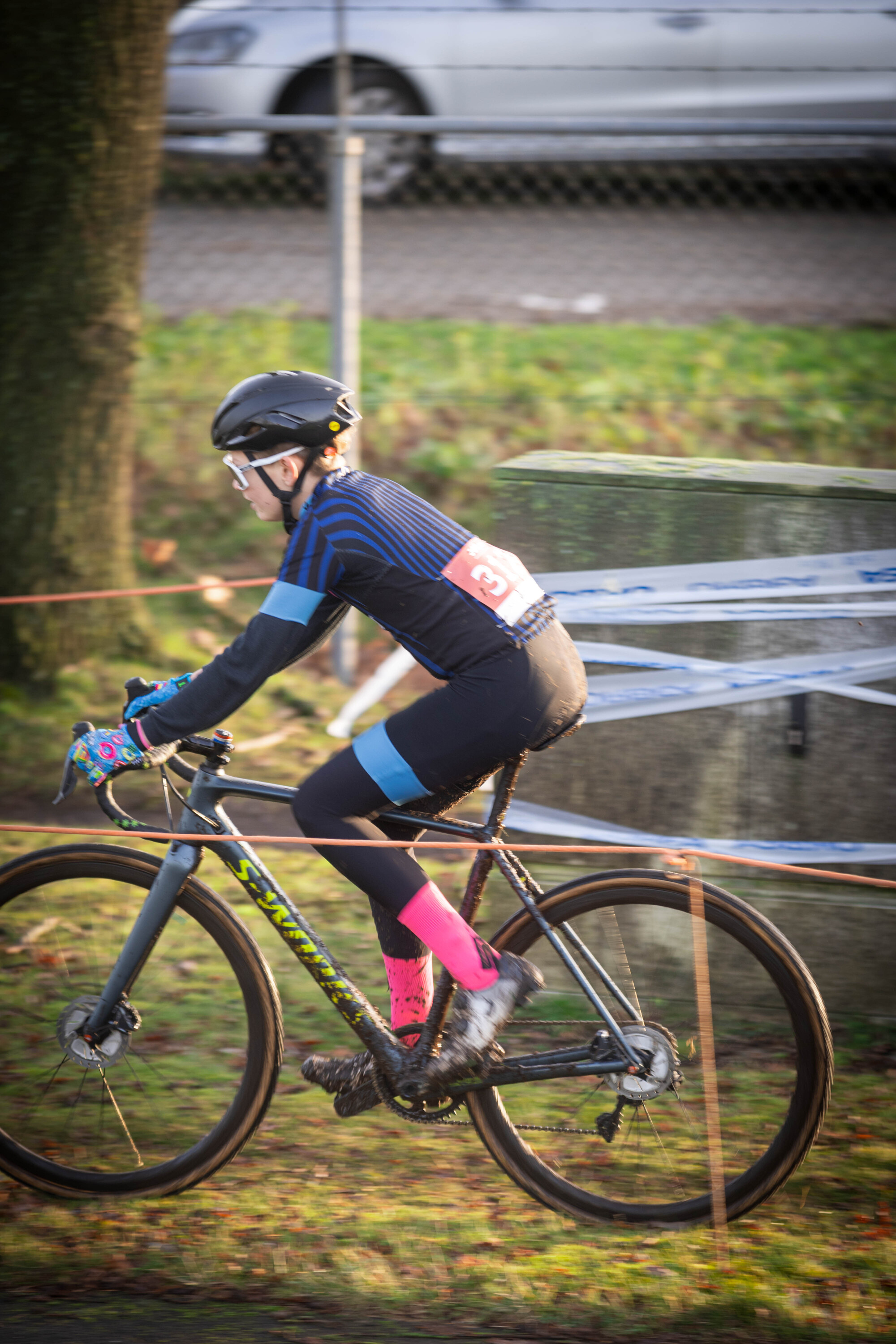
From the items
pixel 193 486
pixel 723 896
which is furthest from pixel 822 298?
pixel 723 896

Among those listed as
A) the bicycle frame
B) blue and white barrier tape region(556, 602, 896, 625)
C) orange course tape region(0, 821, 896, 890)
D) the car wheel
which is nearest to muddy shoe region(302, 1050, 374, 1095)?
the bicycle frame

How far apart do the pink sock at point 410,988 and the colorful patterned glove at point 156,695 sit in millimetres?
830

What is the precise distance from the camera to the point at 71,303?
5.60m

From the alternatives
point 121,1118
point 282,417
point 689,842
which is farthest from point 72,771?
point 689,842

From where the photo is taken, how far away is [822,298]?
30.0ft

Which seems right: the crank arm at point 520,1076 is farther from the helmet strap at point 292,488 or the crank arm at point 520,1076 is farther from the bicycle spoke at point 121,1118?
the helmet strap at point 292,488

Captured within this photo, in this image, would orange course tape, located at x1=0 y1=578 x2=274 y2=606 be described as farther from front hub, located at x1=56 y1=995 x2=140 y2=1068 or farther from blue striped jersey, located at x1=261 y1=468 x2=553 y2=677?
front hub, located at x1=56 y1=995 x2=140 y2=1068

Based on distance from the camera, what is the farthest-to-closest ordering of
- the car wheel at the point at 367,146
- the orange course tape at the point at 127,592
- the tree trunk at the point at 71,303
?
the car wheel at the point at 367,146 < the tree trunk at the point at 71,303 < the orange course tape at the point at 127,592

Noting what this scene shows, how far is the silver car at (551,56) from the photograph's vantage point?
26.5 feet

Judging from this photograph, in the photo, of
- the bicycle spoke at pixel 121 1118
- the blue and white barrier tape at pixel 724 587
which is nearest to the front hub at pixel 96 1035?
the bicycle spoke at pixel 121 1118

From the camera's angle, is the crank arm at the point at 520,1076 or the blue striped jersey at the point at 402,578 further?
the crank arm at the point at 520,1076

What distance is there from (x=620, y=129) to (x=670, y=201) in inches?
63.4

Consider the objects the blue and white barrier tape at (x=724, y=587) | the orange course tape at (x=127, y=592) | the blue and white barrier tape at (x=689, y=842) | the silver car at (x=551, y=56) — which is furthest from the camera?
the silver car at (x=551, y=56)

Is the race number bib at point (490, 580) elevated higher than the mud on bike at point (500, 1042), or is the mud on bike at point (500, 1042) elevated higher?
the race number bib at point (490, 580)
